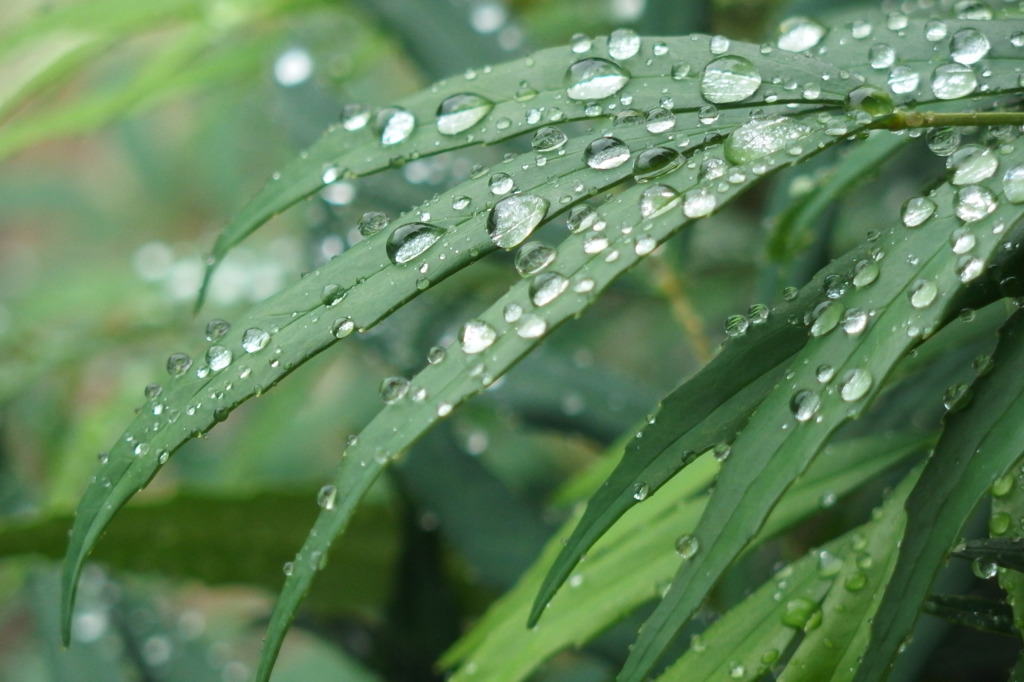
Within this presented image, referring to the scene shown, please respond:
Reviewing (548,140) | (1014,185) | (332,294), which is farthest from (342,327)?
(1014,185)

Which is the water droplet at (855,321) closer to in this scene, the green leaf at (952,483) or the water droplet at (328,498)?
the green leaf at (952,483)

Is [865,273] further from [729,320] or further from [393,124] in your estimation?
[393,124]

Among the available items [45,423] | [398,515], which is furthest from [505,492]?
[45,423]

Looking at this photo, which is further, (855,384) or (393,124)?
(393,124)

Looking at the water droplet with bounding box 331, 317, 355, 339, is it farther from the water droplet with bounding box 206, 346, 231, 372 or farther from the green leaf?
the green leaf

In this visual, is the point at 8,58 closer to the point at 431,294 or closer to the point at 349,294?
the point at 431,294

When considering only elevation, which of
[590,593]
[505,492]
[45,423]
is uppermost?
[590,593]
